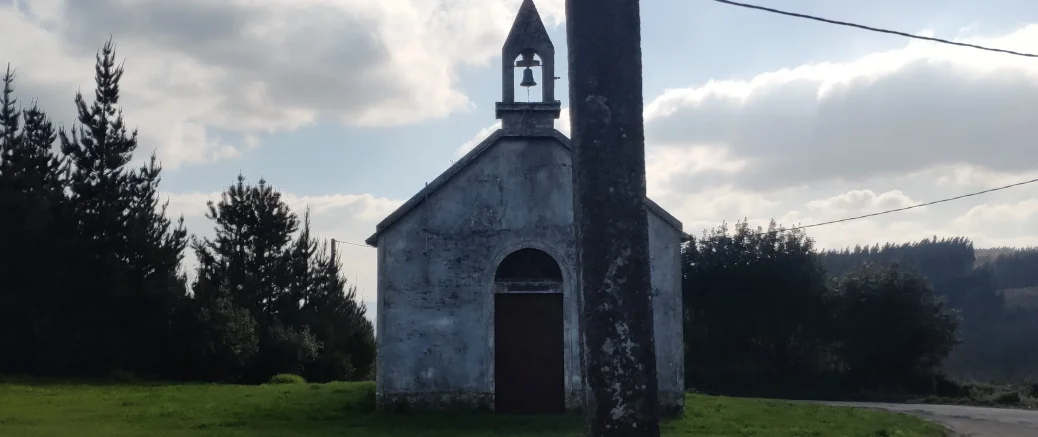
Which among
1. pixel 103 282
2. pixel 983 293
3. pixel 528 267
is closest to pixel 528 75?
A: pixel 528 267

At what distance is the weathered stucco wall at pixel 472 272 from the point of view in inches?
702

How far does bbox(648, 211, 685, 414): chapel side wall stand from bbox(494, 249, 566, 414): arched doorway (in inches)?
77.9

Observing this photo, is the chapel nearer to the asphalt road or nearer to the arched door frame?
the arched door frame

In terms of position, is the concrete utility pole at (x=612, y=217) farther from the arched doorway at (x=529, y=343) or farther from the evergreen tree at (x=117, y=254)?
the evergreen tree at (x=117, y=254)

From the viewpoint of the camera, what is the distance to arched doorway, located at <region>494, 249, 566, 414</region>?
59.6 ft

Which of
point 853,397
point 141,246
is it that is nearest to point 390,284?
point 141,246

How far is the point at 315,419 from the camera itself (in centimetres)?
1680

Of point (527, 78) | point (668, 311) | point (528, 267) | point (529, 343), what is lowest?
point (529, 343)

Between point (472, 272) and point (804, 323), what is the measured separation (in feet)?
87.6

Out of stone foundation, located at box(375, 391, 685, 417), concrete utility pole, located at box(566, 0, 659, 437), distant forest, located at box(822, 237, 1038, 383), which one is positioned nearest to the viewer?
concrete utility pole, located at box(566, 0, 659, 437)

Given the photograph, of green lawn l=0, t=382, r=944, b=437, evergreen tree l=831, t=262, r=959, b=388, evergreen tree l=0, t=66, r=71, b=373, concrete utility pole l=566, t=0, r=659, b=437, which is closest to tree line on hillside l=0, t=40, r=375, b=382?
evergreen tree l=0, t=66, r=71, b=373

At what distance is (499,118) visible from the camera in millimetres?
18672

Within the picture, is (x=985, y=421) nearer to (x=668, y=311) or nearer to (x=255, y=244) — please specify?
(x=668, y=311)

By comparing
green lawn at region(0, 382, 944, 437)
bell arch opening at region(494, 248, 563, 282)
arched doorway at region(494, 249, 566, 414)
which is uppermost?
bell arch opening at region(494, 248, 563, 282)
